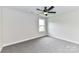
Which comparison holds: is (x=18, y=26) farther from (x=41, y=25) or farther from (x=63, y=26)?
(x=63, y=26)

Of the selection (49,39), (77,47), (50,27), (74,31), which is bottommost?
(77,47)

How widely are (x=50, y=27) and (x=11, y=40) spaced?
88cm

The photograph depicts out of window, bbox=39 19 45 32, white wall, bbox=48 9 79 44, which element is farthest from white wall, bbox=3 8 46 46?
white wall, bbox=48 9 79 44

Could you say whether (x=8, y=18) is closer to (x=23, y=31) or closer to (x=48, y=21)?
(x=23, y=31)

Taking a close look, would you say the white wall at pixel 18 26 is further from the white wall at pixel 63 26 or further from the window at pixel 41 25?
the white wall at pixel 63 26

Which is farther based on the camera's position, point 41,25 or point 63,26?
point 63,26

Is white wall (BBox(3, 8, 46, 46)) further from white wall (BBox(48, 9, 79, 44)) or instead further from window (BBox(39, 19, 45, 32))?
Result: white wall (BBox(48, 9, 79, 44))

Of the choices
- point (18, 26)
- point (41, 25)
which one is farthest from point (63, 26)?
point (18, 26)

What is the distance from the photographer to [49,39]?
1.88 meters

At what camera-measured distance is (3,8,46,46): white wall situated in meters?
1.68

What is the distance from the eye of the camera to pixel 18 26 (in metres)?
1.75

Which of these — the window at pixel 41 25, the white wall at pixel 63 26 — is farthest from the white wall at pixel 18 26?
the white wall at pixel 63 26

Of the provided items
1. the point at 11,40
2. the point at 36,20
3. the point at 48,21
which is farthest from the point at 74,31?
the point at 11,40

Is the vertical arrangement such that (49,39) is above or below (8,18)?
below
